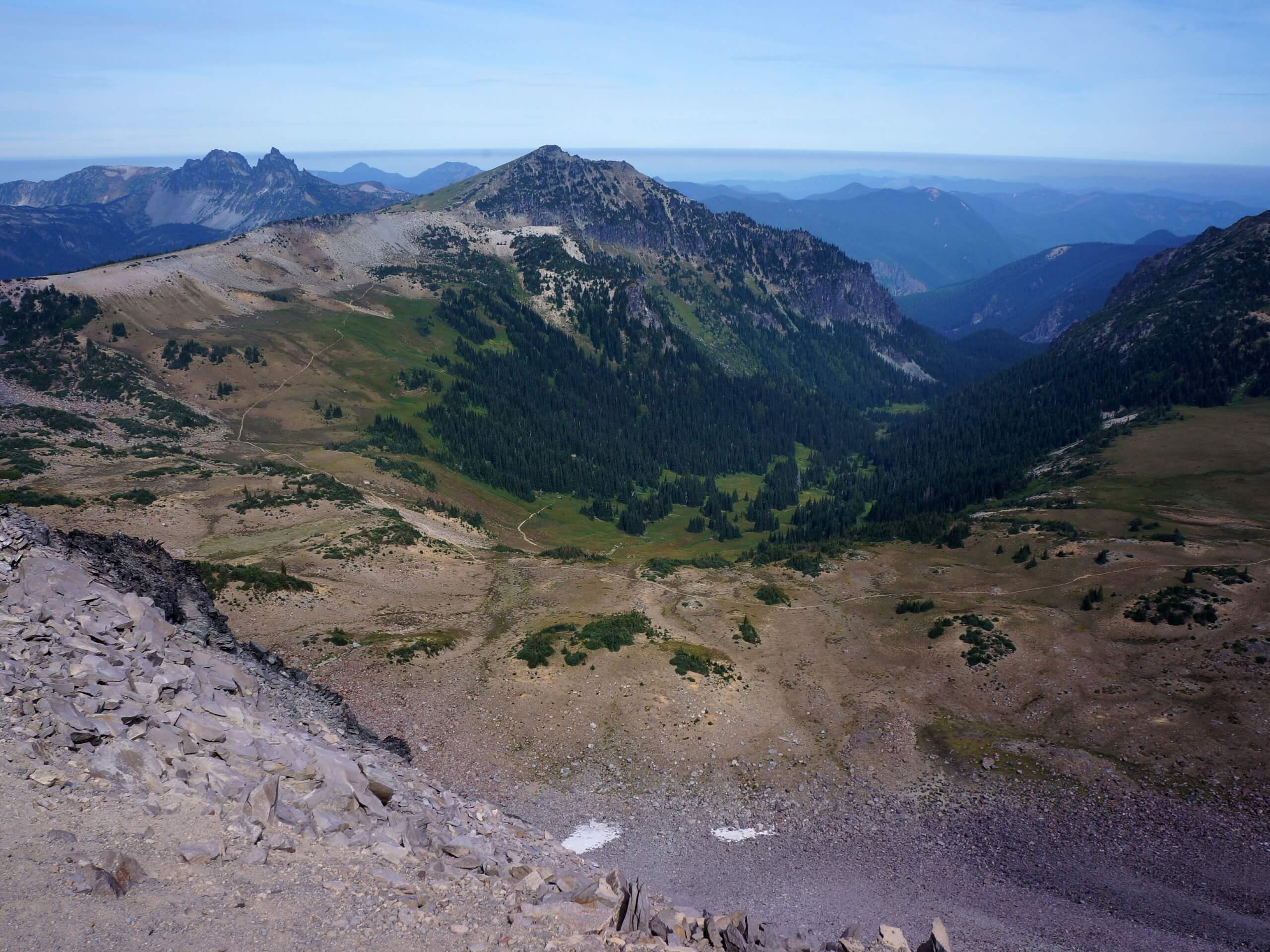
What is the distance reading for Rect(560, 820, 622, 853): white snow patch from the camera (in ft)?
111

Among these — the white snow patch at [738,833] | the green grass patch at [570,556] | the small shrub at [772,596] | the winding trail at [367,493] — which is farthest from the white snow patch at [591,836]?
the green grass patch at [570,556]

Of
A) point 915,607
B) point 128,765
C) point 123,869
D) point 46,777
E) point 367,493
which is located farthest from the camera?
point 367,493

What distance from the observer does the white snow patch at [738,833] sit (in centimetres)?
3606

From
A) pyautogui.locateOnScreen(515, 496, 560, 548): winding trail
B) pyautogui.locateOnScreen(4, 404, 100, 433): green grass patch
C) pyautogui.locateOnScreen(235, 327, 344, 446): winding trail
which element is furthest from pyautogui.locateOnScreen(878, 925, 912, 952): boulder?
pyautogui.locateOnScreen(4, 404, 100, 433): green grass patch

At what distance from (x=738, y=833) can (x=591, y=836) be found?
289 inches

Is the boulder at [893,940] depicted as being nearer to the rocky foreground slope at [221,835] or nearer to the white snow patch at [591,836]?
the rocky foreground slope at [221,835]

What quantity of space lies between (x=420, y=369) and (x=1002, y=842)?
181 metres

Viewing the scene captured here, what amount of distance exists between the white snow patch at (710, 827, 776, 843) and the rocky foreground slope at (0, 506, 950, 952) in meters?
6.35

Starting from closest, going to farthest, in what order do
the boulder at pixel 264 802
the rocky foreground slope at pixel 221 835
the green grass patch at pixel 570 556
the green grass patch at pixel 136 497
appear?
1. the rocky foreground slope at pixel 221 835
2. the boulder at pixel 264 802
3. the green grass patch at pixel 136 497
4. the green grass patch at pixel 570 556

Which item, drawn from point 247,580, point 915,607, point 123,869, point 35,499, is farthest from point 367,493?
point 123,869

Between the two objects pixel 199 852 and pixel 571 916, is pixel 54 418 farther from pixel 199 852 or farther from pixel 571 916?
pixel 571 916

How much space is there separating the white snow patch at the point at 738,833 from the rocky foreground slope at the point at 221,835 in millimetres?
6353

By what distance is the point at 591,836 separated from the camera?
35.0m

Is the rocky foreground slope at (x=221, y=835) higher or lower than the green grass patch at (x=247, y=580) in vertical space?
higher
